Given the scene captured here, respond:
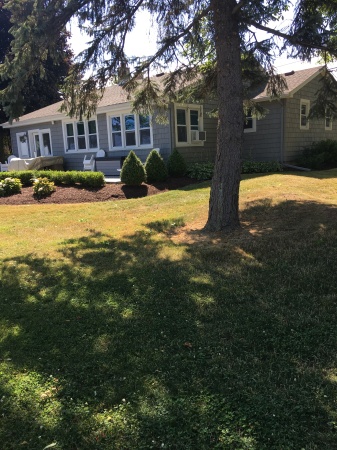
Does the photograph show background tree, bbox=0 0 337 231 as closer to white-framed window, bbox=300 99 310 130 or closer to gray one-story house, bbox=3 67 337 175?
gray one-story house, bbox=3 67 337 175

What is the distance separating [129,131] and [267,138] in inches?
243

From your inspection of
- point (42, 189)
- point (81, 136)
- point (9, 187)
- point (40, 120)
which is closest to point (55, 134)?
point (40, 120)

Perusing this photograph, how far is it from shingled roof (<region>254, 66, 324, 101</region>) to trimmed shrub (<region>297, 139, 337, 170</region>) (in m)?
2.74

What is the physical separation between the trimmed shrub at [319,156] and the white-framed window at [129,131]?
6.78m

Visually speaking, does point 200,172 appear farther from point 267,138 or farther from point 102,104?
point 102,104

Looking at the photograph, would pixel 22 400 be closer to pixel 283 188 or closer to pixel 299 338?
pixel 299 338

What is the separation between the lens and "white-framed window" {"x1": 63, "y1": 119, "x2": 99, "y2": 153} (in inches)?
738

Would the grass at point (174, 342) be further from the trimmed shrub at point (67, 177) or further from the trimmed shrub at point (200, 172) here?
the trimmed shrub at point (200, 172)

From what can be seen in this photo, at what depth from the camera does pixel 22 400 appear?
2693 millimetres

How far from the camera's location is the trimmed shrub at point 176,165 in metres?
14.7

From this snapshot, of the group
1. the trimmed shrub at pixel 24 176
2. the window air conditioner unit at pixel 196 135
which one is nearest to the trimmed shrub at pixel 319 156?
the window air conditioner unit at pixel 196 135

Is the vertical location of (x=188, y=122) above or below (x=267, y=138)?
above

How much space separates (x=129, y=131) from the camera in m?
17.1

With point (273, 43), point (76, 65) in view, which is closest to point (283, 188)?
point (273, 43)
